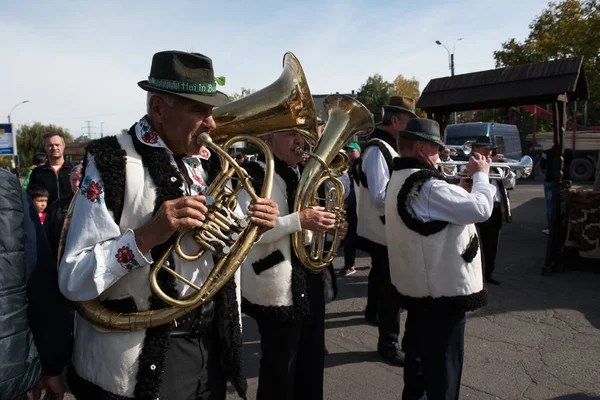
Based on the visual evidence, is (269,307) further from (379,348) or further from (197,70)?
(379,348)

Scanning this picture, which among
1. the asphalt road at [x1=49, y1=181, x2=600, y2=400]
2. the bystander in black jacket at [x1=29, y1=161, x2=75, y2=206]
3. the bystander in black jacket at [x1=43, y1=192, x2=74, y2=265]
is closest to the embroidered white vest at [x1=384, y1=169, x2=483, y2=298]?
the asphalt road at [x1=49, y1=181, x2=600, y2=400]

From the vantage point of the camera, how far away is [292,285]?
8.13 feet

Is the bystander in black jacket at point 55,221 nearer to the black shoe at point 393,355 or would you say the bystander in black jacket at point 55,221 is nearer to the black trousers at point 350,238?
the black shoe at point 393,355

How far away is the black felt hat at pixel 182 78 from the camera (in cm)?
158

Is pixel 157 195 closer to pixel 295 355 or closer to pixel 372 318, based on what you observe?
pixel 295 355

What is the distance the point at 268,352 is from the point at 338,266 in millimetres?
4432

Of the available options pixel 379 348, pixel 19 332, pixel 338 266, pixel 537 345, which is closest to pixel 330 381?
pixel 379 348

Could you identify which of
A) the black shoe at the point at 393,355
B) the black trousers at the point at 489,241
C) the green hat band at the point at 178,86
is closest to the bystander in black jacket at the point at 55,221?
the green hat band at the point at 178,86

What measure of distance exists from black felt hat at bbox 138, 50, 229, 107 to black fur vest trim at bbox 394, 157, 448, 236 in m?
1.35

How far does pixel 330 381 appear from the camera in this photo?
3.45 metres

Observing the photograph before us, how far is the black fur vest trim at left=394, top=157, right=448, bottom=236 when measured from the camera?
8.36ft

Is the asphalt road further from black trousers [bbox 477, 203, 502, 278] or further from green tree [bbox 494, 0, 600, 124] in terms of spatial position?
green tree [bbox 494, 0, 600, 124]

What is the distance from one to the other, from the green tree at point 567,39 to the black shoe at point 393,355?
15791 millimetres

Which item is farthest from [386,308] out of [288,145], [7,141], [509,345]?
[7,141]
